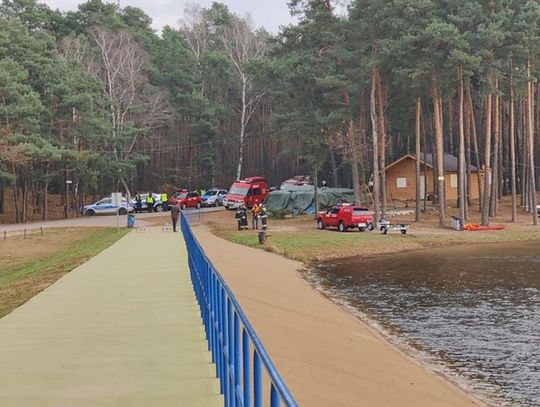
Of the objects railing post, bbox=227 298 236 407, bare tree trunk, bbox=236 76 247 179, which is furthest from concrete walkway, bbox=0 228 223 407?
bare tree trunk, bbox=236 76 247 179

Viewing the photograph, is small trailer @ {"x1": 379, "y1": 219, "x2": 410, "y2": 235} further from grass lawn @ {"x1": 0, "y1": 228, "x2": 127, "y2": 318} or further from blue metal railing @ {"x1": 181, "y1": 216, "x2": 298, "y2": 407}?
blue metal railing @ {"x1": 181, "y1": 216, "x2": 298, "y2": 407}

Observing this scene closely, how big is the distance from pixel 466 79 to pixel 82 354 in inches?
1309

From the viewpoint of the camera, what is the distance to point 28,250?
31.0m

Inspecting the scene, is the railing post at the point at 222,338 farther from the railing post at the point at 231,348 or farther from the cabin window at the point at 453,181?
the cabin window at the point at 453,181

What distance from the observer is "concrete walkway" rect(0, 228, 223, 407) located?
670 cm

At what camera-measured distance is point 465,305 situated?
17.3m

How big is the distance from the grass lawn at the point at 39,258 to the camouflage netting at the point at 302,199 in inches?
614

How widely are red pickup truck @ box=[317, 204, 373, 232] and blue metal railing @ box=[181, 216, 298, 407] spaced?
27.9m

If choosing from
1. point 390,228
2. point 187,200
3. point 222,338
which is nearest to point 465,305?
point 222,338

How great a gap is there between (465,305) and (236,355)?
13.0m

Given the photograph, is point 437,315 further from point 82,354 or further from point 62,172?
point 62,172

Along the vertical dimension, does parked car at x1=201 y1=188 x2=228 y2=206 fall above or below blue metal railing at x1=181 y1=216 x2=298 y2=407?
above

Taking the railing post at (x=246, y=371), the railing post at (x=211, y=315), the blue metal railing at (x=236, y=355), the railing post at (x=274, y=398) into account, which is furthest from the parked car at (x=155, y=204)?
the railing post at (x=274, y=398)

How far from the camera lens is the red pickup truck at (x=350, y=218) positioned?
1442 inches
